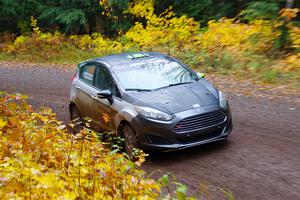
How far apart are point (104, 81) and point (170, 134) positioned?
7.84 ft

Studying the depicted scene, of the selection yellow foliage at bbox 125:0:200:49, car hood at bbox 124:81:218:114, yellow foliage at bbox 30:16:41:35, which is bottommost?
yellow foliage at bbox 30:16:41:35

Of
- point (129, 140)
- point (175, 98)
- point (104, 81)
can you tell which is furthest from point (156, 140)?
point (104, 81)

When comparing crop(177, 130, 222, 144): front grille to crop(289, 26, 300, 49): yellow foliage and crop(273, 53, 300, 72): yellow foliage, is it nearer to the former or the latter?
crop(273, 53, 300, 72): yellow foliage

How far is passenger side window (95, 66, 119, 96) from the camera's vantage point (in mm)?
9188

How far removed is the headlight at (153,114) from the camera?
797 centimetres

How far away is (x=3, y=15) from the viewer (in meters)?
29.7

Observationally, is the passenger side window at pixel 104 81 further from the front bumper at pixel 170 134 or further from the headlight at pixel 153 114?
the front bumper at pixel 170 134

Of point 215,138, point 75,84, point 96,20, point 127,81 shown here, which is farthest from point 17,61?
point 215,138

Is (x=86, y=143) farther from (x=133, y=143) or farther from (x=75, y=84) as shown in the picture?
(x=75, y=84)

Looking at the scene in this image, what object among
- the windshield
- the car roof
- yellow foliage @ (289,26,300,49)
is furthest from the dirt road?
yellow foliage @ (289,26,300,49)

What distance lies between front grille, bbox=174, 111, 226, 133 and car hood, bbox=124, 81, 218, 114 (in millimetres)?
216

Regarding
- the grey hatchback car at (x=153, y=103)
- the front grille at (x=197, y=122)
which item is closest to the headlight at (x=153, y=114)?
the grey hatchback car at (x=153, y=103)

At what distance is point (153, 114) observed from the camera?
806 cm

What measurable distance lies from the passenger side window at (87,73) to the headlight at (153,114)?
2.42 meters
